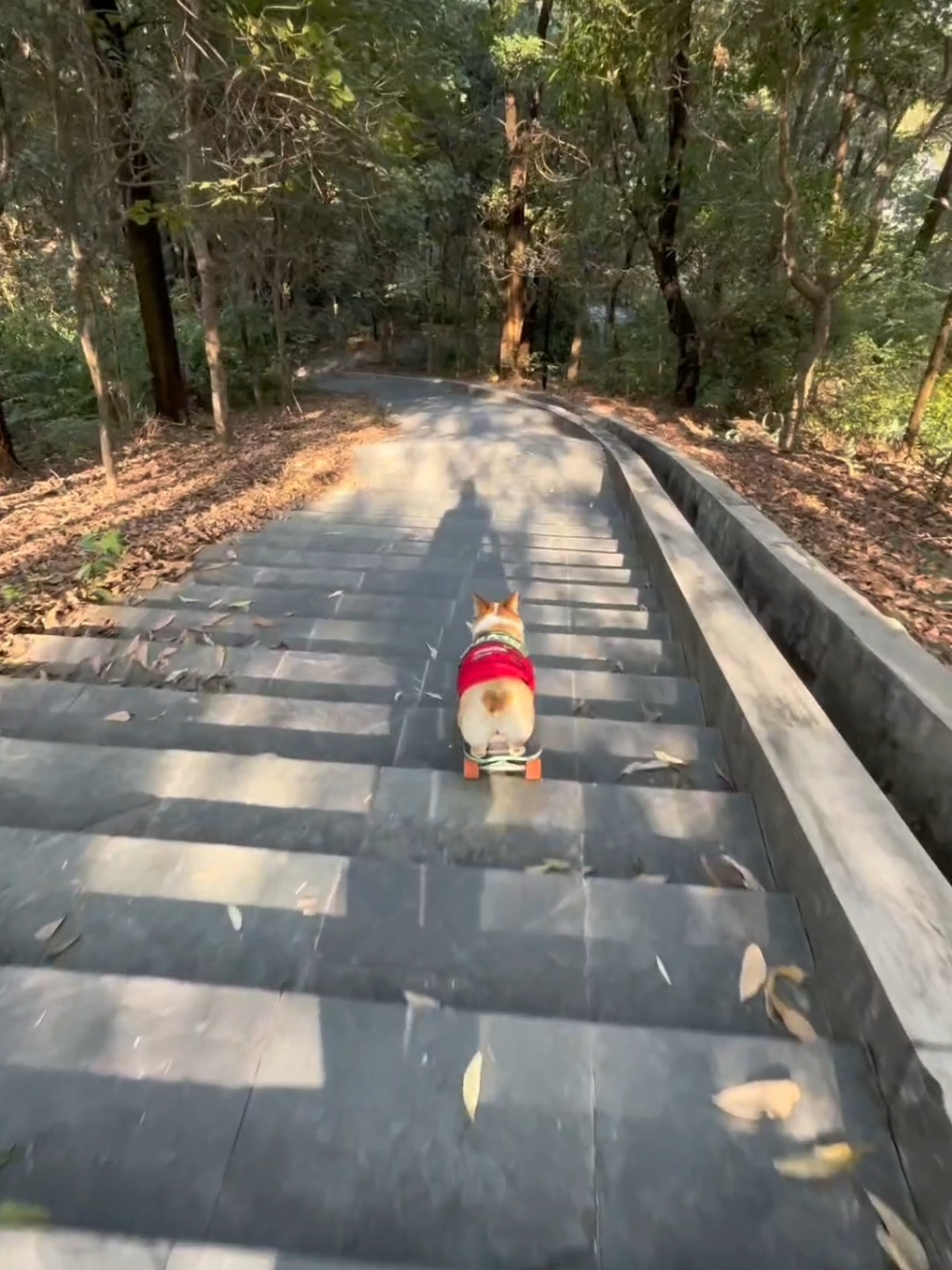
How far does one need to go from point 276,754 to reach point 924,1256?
2.19 metres

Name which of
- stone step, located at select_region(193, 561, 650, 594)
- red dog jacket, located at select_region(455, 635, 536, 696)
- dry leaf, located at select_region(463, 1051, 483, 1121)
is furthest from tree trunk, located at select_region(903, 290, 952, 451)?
dry leaf, located at select_region(463, 1051, 483, 1121)

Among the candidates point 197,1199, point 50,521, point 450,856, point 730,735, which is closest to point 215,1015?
point 197,1199

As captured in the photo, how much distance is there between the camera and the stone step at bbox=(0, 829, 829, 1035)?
177 cm

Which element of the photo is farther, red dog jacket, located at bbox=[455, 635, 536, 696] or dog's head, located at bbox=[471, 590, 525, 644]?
dog's head, located at bbox=[471, 590, 525, 644]

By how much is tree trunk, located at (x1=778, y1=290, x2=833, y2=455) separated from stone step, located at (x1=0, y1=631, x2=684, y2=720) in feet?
25.5

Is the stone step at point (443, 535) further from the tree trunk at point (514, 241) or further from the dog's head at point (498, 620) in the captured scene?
the tree trunk at point (514, 241)

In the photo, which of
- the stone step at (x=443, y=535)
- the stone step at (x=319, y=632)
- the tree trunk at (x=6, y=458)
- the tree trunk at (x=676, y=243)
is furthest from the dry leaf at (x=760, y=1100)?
the tree trunk at (x=676, y=243)

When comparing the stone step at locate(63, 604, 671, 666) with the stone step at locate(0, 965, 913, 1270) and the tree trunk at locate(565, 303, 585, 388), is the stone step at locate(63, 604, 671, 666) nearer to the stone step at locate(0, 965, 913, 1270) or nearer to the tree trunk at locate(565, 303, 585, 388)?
the stone step at locate(0, 965, 913, 1270)

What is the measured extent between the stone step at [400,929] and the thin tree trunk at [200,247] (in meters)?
7.88

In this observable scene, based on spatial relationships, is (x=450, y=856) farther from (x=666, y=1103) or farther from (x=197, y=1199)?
(x=197, y=1199)


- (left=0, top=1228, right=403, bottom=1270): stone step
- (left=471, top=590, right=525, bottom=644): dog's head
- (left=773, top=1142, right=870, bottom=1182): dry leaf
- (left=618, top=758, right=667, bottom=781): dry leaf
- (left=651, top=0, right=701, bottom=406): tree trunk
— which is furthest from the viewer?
(left=651, top=0, right=701, bottom=406): tree trunk

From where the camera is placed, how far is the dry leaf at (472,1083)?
1.45 meters

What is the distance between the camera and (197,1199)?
131cm

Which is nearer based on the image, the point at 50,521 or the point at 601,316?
the point at 50,521
